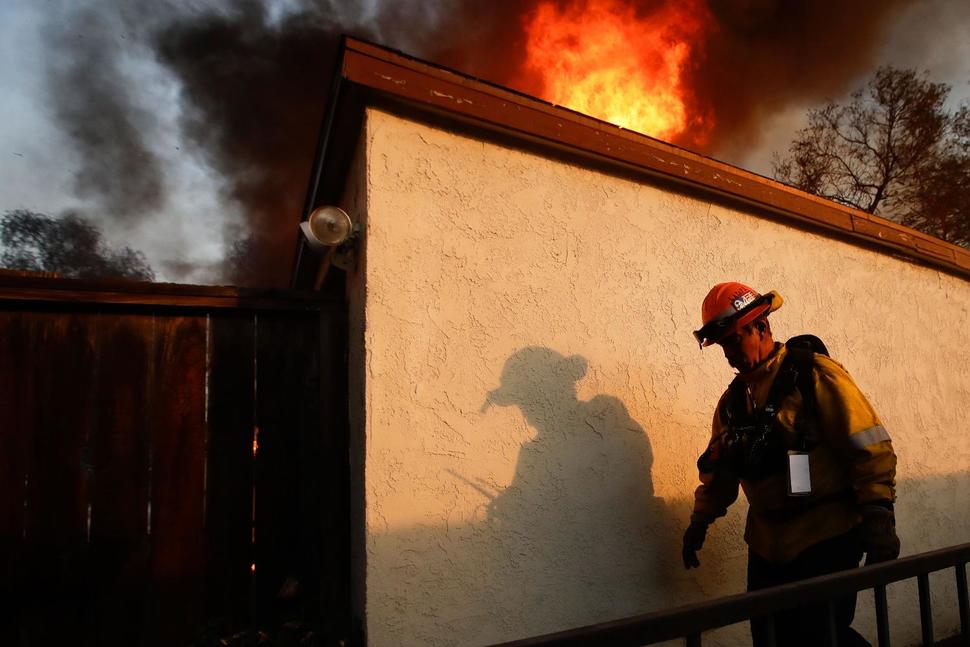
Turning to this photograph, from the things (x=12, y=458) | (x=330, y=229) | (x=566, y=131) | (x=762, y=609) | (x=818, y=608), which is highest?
(x=566, y=131)

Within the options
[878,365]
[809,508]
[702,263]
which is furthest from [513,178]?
[878,365]

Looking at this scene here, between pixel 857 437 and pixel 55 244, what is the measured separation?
16.5 meters

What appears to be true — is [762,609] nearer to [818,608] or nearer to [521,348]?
[818,608]

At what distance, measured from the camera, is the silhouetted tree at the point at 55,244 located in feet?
42.8

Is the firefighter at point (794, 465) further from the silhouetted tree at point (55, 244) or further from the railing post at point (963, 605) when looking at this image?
the silhouetted tree at point (55, 244)

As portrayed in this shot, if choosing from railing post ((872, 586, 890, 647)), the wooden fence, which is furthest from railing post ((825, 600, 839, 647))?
the wooden fence

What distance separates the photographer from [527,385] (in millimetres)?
2600

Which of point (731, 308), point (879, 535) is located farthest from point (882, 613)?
point (731, 308)

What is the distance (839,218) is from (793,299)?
0.80 metres

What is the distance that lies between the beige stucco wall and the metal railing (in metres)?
Answer: 1.21

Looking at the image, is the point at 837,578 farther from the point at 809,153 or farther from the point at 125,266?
the point at 809,153

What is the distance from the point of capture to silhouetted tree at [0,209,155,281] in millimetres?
13031

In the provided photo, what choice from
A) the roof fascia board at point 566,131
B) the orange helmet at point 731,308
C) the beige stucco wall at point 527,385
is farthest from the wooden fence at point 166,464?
the orange helmet at point 731,308

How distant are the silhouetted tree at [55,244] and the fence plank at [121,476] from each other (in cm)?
1274
